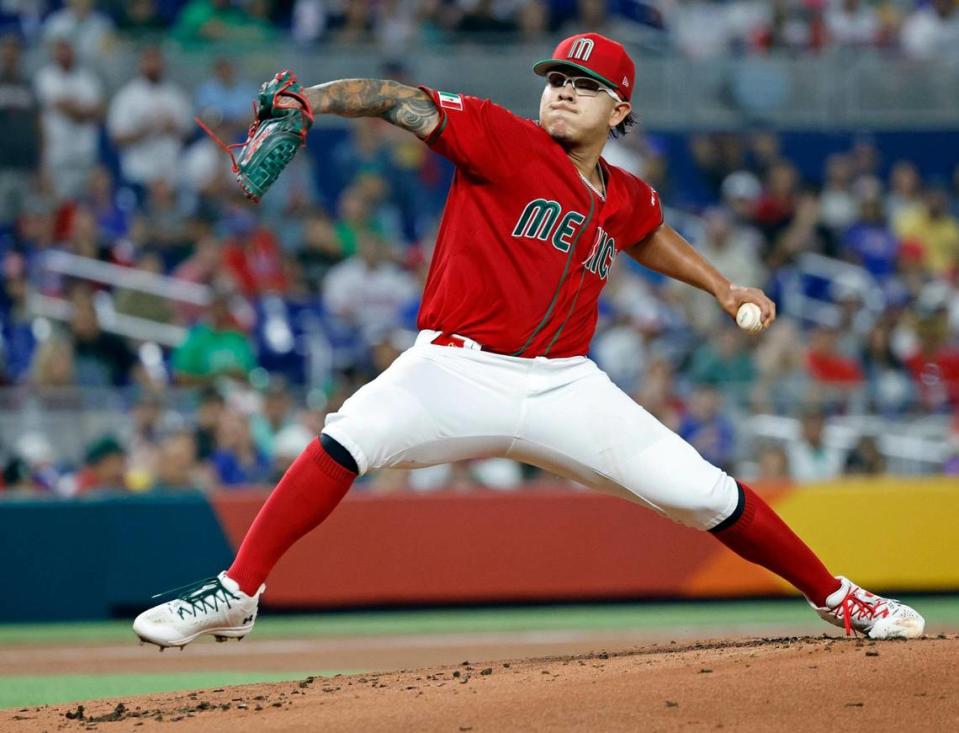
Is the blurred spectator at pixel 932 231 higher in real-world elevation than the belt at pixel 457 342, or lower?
higher

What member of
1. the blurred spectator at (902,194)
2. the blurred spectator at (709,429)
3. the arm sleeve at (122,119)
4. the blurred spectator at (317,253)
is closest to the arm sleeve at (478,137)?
the blurred spectator at (709,429)

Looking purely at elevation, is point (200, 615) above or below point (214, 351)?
below

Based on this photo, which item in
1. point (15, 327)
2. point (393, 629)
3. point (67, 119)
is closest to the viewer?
point (393, 629)

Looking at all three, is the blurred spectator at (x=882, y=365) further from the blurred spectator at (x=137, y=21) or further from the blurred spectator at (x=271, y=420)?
the blurred spectator at (x=137, y=21)

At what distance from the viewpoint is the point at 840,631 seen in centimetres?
837

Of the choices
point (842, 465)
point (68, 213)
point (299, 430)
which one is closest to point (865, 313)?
point (842, 465)

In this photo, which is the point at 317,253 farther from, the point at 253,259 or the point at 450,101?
the point at 450,101

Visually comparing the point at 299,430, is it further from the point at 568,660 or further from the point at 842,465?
the point at 568,660

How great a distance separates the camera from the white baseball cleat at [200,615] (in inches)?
191

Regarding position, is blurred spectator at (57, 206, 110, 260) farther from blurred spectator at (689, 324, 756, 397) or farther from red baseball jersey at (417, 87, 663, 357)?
red baseball jersey at (417, 87, 663, 357)

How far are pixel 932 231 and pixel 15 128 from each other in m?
8.64

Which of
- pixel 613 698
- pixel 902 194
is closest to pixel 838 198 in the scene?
pixel 902 194

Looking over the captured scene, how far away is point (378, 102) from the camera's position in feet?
15.8

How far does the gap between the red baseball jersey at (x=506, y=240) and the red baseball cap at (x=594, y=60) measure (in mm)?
250
